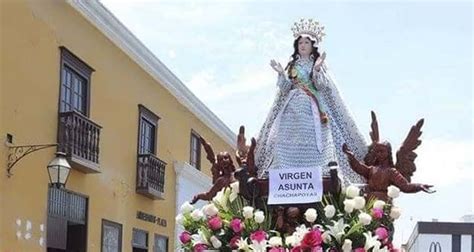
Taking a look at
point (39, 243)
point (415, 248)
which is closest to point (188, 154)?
point (39, 243)

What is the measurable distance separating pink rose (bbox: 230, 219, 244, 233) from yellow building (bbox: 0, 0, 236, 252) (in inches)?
263

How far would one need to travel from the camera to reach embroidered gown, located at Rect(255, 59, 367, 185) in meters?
5.45

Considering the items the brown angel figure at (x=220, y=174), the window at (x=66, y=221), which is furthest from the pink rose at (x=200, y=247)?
the window at (x=66, y=221)

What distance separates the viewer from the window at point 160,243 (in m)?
18.5

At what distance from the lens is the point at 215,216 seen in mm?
5312

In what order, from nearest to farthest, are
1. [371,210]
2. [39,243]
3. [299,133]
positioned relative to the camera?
[371,210], [299,133], [39,243]

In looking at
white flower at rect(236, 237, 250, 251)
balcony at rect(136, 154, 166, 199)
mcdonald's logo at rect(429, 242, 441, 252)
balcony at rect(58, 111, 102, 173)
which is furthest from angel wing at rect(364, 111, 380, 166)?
mcdonald's logo at rect(429, 242, 441, 252)

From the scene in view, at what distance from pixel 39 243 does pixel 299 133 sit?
788cm

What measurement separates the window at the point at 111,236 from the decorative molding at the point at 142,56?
3.19 meters

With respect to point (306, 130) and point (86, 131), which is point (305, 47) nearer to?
point (306, 130)

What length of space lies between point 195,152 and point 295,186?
54.9 ft

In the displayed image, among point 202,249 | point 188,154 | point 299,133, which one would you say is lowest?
point 202,249

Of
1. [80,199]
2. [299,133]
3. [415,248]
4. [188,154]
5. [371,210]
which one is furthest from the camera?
[415,248]

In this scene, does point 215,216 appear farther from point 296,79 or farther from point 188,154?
point 188,154
